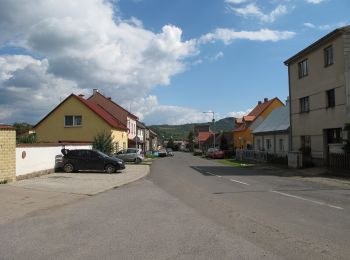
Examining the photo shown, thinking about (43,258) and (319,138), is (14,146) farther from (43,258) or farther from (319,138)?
(319,138)

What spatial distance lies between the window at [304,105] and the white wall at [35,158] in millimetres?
18734

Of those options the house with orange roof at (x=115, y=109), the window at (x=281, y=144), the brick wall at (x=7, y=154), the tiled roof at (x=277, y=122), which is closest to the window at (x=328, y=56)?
the tiled roof at (x=277, y=122)

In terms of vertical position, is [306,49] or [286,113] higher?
[306,49]

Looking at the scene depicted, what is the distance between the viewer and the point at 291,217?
420 inches

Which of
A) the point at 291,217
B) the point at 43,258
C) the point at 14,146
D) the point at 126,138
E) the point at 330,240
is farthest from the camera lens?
the point at 126,138

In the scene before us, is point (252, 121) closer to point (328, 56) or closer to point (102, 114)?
point (102, 114)

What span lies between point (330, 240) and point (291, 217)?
8.70 feet

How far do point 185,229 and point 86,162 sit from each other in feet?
69.3

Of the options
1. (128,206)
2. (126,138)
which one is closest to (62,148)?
(128,206)

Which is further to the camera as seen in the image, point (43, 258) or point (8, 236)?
point (8, 236)

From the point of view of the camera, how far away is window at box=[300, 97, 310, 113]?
3482 centimetres

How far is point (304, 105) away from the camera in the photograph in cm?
3562

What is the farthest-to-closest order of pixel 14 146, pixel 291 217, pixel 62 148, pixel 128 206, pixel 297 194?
pixel 62 148 < pixel 14 146 < pixel 297 194 < pixel 128 206 < pixel 291 217

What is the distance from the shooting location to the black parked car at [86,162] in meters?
29.0
